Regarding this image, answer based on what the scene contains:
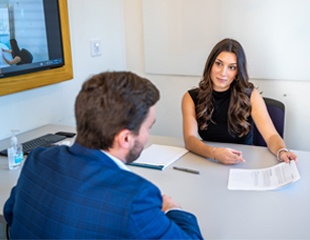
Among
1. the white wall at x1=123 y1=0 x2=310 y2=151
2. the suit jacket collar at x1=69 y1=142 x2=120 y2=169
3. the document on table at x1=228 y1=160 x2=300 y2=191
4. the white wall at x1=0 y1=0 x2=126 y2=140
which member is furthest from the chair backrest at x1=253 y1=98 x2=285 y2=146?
the suit jacket collar at x1=69 y1=142 x2=120 y2=169

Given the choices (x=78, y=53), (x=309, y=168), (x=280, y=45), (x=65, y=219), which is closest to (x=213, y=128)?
(x=309, y=168)

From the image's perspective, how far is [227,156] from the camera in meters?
1.64

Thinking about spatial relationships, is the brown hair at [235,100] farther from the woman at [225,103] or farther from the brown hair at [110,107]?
the brown hair at [110,107]

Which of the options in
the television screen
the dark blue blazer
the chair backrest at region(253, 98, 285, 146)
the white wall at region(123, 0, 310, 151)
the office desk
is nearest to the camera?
the dark blue blazer

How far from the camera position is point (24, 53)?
A: 6.79 ft

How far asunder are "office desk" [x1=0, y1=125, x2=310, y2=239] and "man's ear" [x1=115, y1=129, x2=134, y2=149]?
0.43 meters

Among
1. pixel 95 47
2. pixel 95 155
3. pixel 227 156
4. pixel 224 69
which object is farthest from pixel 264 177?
pixel 95 47

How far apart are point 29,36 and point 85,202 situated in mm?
1566

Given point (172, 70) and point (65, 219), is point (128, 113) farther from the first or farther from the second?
point (172, 70)

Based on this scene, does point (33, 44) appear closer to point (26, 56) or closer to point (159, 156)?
point (26, 56)

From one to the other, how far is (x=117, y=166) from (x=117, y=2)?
2.33m

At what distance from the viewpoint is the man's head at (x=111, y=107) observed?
2.93 feet

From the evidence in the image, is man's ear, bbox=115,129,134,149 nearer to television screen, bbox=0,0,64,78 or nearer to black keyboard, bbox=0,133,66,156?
black keyboard, bbox=0,133,66,156

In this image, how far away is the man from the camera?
0.82 metres
